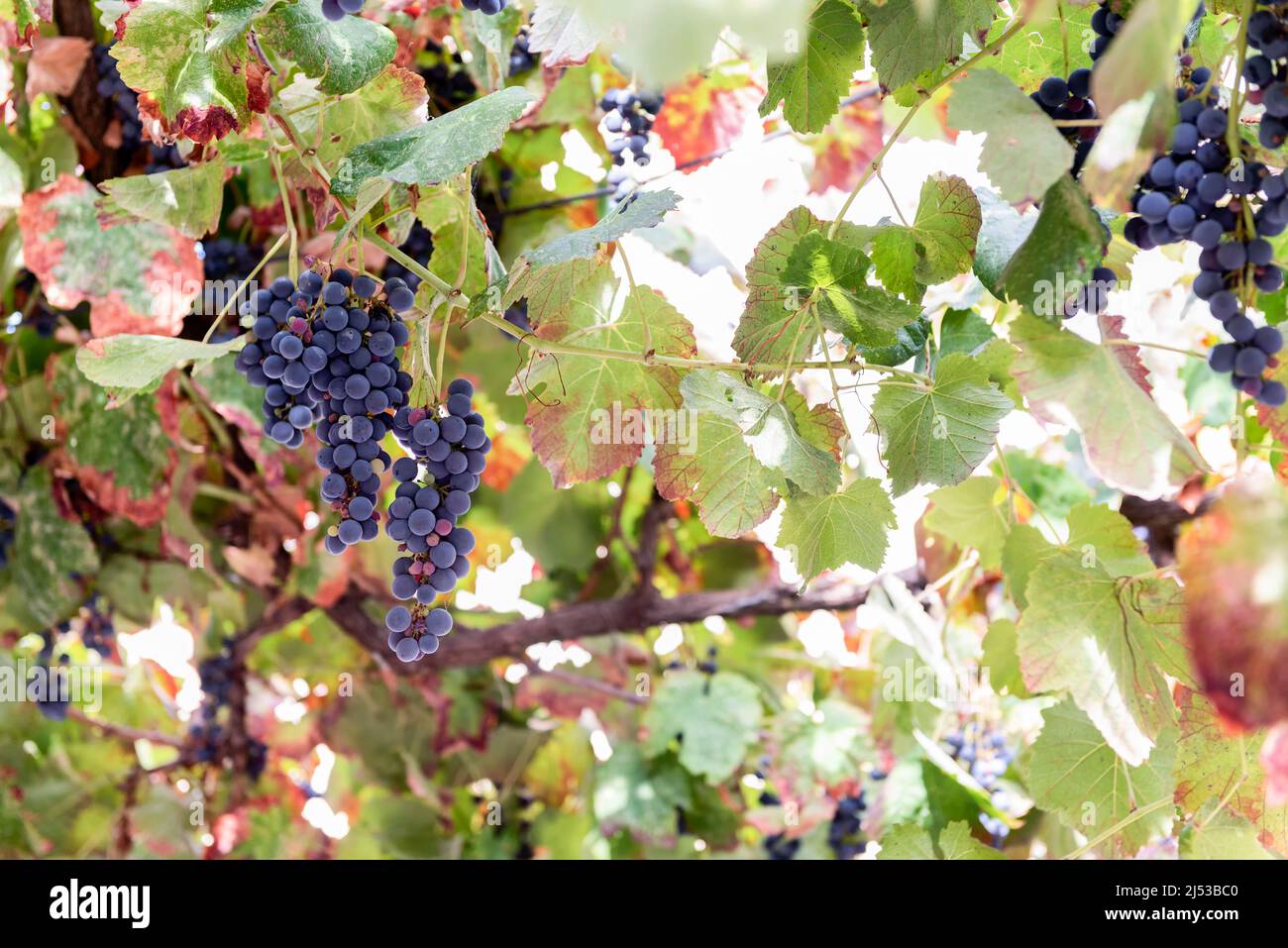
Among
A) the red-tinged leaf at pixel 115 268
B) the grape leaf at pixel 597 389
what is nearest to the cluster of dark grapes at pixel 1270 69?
the grape leaf at pixel 597 389

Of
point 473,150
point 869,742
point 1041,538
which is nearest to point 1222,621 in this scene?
point 473,150

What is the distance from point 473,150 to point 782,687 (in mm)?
2216

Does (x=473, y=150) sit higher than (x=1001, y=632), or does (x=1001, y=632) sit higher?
(x=473, y=150)

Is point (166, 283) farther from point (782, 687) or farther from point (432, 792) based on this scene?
point (782, 687)

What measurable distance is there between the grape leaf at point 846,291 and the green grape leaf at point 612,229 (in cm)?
11

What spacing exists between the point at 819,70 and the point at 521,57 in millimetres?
839

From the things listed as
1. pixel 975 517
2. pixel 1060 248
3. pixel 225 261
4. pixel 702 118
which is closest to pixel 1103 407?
pixel 1060 248

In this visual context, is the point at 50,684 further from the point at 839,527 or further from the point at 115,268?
the point at 839,527

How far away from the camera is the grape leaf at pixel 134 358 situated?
3.22 feet

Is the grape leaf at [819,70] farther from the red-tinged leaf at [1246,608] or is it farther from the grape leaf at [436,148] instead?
the red-tinged leaf at [1246,608]

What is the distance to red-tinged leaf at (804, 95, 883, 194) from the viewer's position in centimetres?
214

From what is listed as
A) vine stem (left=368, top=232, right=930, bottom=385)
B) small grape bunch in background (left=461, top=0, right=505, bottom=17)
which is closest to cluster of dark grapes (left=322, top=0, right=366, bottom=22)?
small grape bunch in background (left=461, top=0, right=505, bottom=17)

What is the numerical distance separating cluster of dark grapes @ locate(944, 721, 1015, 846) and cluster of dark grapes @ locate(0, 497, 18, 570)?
5.73ft

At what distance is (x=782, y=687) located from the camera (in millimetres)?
2852
